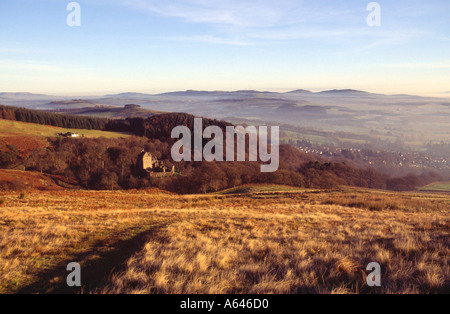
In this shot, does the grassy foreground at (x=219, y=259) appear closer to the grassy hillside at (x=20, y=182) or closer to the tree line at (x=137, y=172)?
the grassy hillside at (x=20, y=182)

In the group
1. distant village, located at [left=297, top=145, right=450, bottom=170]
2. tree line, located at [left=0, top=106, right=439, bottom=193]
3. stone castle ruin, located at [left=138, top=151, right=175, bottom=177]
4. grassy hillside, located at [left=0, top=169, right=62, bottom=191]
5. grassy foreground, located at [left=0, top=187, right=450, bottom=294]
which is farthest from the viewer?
distant village, located at [left=297, top=145, right=450, bottom=170]

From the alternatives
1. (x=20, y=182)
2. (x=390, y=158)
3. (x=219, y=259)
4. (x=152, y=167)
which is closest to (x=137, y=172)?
(x=152, y=167)

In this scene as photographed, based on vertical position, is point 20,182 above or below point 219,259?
below

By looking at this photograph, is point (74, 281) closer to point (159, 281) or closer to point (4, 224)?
point (159, 281)

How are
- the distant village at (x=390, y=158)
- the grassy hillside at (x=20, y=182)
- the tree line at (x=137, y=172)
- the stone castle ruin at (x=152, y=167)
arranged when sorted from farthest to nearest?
the distant village at (x=390, y=158), the stone castle ruin at (x=152, y=167), the tree line at (x=137, y=172), the grassy hillside at (x=20, y=182)

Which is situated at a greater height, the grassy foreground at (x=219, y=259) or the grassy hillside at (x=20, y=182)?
the grassy foreground at (x=219, y=259)

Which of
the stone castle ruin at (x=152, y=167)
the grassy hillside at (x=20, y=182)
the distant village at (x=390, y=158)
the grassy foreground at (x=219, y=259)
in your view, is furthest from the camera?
the distant village at (x=390, y=158)

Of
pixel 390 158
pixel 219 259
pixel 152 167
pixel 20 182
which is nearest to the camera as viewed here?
pixel 219 259

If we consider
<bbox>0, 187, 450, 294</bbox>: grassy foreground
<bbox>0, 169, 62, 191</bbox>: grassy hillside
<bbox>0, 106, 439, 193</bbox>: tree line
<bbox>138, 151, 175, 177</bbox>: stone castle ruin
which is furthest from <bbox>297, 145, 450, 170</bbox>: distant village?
<bbox>0, 187, 450, 294</bbox>: grassy foreground

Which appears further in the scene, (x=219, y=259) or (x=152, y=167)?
(x=152, y=167)

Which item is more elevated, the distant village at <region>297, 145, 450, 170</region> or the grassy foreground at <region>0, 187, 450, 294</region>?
the grassy foreground at <region>0, 187, 450, 294</region>

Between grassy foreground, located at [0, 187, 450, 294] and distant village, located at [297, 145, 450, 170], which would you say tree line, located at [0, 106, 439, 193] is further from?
distant village, located at [297, 145, 450, 170]

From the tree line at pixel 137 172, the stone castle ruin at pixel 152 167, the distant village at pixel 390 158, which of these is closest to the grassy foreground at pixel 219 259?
the tree line at pixel 137 172

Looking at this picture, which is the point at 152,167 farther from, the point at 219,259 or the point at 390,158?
the point at 390,158
